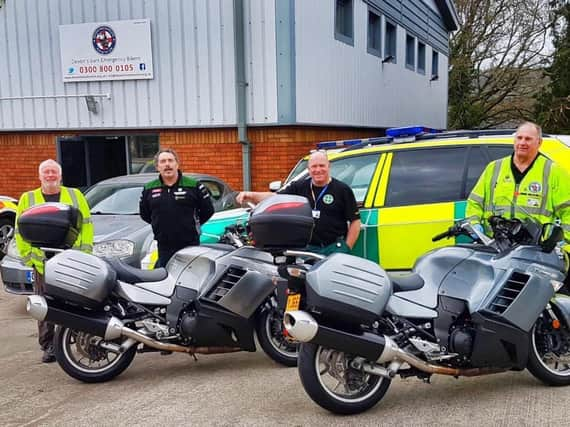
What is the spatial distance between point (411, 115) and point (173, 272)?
1576cm

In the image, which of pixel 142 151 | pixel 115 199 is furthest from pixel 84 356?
pixel 142 151

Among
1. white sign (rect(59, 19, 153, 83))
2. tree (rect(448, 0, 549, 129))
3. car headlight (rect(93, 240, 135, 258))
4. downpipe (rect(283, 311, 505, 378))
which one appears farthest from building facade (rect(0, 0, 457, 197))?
tree (rect(448, 0, 549, 129))

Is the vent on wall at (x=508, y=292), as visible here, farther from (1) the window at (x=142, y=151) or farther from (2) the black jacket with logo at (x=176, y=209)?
(1) the window at (x=142, y=151)

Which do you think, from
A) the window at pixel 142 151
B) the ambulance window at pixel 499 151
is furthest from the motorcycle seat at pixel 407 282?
the window at pixel 142 151

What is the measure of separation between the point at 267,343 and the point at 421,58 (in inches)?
696

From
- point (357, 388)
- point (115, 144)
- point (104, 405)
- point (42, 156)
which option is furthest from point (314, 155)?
point (42, 156)

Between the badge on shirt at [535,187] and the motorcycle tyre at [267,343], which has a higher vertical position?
the badge on shirt at [535,187]

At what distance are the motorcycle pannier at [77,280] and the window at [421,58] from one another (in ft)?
57.7

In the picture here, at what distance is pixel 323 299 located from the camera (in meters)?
3.33

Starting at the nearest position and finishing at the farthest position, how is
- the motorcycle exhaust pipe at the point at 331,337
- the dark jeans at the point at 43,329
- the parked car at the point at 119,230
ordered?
the motorcycle exhaust pipe at the point at 331,337 < the dark jeans at the point at 43,329 < the parked car at the point at 119,230

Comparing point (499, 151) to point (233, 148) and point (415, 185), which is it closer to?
point (415, 185)

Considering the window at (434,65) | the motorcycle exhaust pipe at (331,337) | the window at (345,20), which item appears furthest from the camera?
the window at (434,65)

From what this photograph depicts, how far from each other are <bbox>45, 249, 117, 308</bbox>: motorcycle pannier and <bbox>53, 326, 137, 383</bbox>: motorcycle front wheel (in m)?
0.32

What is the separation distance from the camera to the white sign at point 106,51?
10.8 meters
